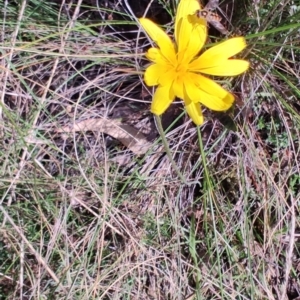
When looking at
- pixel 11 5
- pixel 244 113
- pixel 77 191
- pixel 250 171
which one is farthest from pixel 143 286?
pixel 11 5

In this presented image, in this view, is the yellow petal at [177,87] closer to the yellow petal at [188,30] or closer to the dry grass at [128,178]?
the yellow petal at [188,30]

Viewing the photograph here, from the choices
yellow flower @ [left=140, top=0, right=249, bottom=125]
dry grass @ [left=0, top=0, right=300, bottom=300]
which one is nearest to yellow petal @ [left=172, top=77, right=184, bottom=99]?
yellow flower @ [left=140, top=0, right=249, bottom=125]

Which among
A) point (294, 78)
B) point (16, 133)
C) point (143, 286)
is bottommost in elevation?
point (143, 286)

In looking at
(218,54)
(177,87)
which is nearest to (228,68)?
(218,54)

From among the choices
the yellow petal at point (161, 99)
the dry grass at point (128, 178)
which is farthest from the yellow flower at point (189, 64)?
the dry grass at point (128, 178)

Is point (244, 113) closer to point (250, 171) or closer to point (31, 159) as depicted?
point (250, 171)

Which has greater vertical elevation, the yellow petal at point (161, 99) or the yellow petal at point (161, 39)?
the yellow petal at point (161, 39)

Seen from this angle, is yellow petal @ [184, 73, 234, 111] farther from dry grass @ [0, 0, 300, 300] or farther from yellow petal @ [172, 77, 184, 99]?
dry grass @ [0, 0, 300, 300]
